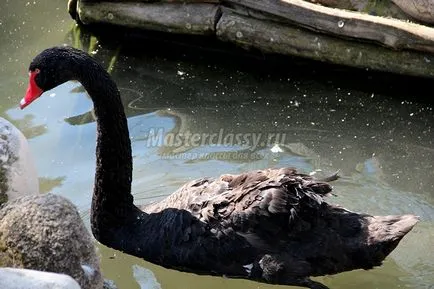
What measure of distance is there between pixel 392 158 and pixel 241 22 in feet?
4.59

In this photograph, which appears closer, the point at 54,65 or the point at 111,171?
the point at 54,65

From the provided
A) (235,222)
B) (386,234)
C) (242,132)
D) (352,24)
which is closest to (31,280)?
(235,222)

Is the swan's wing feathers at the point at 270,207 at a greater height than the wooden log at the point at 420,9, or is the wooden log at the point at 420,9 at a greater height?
the wooden log at the point at 420,9

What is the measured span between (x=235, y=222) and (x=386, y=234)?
2.11 feet

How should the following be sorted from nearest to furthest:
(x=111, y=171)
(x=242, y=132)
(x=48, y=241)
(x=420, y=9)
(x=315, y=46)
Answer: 1. (x=48, y=241)
2. (x=111, y=171)
3. (x=242, y=132)
4. (x=420, y=9)
5. (x=315, y=46)

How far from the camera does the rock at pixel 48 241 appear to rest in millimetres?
3086

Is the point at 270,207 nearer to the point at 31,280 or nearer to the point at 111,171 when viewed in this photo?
the point at 111,171

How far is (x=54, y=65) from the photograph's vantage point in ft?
12.7

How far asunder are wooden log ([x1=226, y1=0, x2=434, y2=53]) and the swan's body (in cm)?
220

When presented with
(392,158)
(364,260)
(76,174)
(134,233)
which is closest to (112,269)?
(134,233)

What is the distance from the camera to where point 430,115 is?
5.05 metres

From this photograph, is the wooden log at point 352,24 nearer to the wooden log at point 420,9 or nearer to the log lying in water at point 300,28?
the log lying in water at point 300,28

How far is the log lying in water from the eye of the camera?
5.04m

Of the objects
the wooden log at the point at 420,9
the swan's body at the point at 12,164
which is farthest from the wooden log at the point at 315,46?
the swan's body at the point at 12,164
